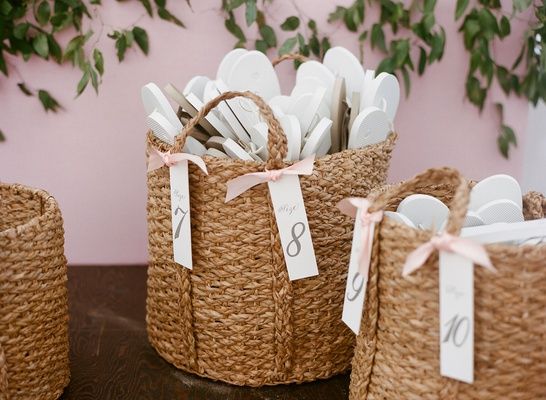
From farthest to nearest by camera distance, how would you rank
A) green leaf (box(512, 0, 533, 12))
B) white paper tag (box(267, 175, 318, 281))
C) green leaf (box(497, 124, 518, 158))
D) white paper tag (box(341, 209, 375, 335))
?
1. green leaf (box(497, 124, 518, 158))
2. green leaf (box(512, 0, 533, 12))
3. white paper tag (box(267, 175, 318, 281))
4. white paper tag (box(341, 209, 375, 335))

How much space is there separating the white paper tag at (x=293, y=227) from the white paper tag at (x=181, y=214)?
11cm

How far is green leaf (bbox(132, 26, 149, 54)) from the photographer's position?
1.32 metres

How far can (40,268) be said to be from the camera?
3.05ft

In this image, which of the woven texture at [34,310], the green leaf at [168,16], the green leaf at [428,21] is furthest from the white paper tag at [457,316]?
the green leaf at [168,16]

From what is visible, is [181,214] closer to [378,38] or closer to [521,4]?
[378,38]

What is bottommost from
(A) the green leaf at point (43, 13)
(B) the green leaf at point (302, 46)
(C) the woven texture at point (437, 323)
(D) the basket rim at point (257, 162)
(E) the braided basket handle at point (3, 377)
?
(E) the braided basket handle at point (3, 377)

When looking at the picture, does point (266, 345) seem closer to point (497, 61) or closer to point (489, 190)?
point (489, 190)

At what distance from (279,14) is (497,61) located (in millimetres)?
407

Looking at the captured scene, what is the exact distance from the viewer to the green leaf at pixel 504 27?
4.32ft

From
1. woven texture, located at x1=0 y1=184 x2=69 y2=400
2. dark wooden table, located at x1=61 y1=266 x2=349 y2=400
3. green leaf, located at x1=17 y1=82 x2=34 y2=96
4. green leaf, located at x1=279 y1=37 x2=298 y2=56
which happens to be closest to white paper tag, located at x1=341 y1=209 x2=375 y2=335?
dark wooden table, located at x1=61 y1=266 x2=349 y2=400

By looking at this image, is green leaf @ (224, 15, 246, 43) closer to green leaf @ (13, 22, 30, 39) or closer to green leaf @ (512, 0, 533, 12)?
green leaf @ (13, 22, 30, 39)

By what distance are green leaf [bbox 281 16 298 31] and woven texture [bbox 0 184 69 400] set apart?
21.5 inches

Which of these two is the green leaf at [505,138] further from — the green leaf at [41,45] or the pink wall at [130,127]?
the green leaf at [41,45]

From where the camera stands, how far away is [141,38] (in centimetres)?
133
